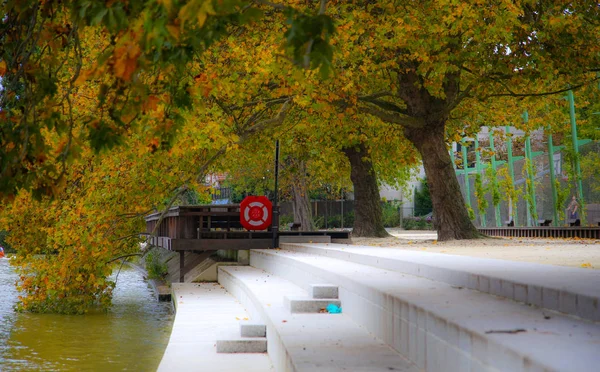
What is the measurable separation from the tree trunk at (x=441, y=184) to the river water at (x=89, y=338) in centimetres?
705

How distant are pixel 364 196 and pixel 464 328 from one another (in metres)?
22.7

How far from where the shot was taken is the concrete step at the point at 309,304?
8984 millimetres

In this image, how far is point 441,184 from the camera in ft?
66.9

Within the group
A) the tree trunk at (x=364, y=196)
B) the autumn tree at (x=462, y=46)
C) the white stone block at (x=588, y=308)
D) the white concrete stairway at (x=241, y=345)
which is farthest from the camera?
the tree trunk at (x=364, y=196)

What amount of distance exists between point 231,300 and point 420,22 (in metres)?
6.89

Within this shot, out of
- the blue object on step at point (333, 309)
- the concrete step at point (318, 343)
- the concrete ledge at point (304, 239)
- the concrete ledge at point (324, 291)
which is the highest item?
the concrete ledge at point (304, 239)

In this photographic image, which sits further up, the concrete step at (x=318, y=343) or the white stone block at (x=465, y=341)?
the white stone block at (x=465, y=341)

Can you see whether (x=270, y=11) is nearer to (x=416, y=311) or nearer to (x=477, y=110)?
(x=477, y=110)

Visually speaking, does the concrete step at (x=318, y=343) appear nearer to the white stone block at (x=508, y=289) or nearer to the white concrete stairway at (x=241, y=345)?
the white concrete stairway at (x=241, y=345)

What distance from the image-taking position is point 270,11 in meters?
17.8

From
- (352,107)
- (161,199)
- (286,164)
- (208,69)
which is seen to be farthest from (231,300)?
(286,164)

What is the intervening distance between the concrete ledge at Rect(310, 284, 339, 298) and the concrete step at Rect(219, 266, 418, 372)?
0.39 meters

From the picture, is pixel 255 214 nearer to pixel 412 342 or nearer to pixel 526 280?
pixel 526 280

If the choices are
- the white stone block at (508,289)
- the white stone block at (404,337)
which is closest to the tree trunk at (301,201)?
the white stone block at (508,289)
